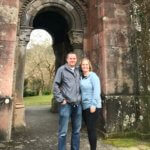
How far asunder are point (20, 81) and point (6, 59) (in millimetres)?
1579

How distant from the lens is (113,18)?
6.51m

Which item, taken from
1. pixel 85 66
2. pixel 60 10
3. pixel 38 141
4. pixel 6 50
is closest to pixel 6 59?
pixel 6 50

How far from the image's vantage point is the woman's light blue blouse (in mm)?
4062

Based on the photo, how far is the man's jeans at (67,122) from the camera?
4004 millimetres

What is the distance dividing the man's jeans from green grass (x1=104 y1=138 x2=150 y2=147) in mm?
1567

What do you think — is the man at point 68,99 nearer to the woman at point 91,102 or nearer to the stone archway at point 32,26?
the woman at point 91,102

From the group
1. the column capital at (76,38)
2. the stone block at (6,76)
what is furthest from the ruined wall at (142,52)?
the stone block at (6,76)

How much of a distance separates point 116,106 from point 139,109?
64 cm

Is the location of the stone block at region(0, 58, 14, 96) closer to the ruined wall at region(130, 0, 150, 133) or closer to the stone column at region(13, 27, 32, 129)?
the stone column at region(13, 27, 32, 129)

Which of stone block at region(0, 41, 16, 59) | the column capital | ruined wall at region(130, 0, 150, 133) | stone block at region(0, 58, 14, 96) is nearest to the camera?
stone block at region(0, 58, 14, 96)

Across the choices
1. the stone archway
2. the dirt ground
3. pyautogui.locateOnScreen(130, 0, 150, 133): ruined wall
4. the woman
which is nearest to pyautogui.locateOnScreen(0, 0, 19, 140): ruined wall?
the dirt ground

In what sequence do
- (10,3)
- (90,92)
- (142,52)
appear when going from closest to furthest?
(90,92) → (10,3) → (142,52)

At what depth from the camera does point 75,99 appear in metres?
4.02

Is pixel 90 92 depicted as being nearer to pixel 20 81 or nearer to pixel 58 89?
pixel 58 89
